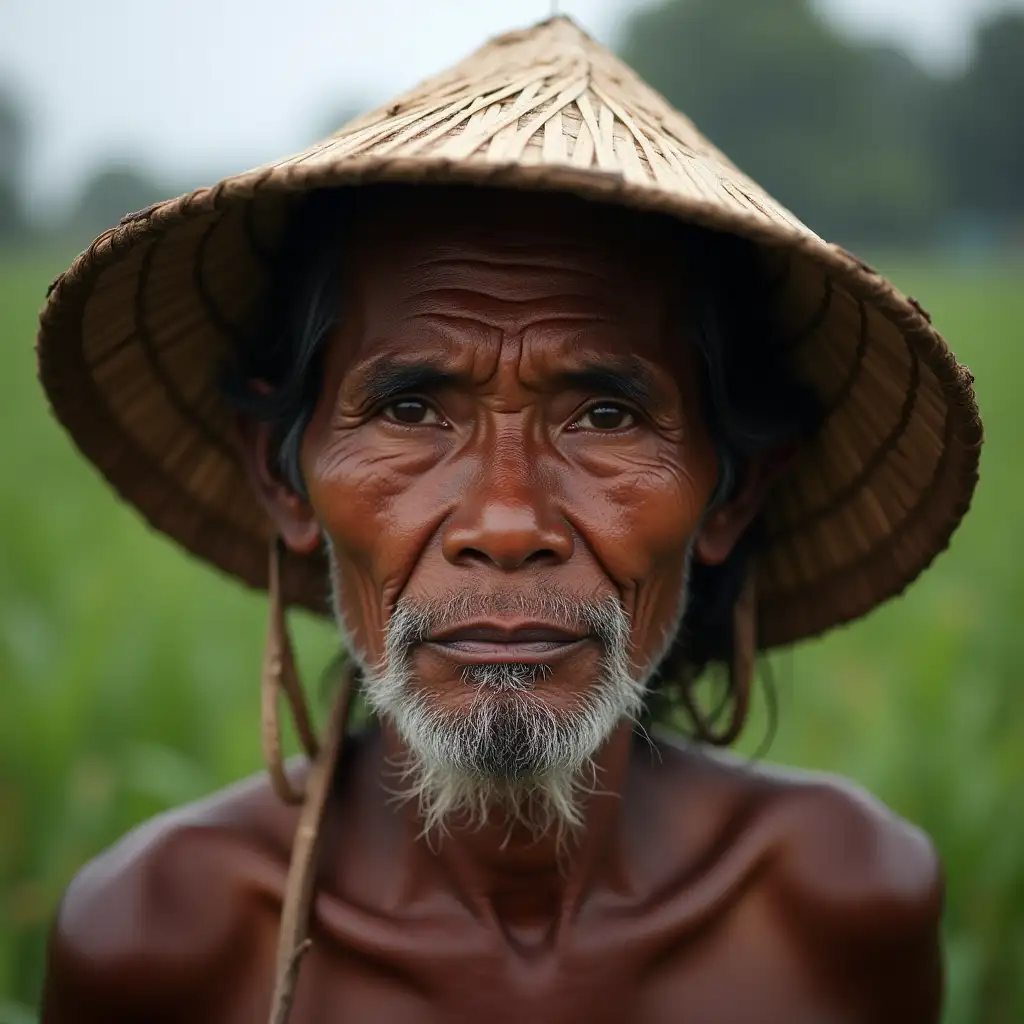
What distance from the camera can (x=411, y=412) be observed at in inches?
78.3

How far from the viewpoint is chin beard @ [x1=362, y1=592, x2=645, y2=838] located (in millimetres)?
1861

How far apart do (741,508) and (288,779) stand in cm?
94

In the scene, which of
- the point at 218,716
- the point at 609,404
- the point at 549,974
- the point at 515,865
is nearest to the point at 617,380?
the point at 609,404

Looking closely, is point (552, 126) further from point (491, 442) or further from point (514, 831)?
point (514, 831)

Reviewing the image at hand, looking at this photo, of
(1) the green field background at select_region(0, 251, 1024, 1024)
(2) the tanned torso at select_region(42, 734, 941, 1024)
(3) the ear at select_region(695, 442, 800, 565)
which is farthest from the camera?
(1) the green field background at select_region(0, 251, 1024, 1024)

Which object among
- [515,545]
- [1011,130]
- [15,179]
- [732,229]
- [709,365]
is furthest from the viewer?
[1011,130]

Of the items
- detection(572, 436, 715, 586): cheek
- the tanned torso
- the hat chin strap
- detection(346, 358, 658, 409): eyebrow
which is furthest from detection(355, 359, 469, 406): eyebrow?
the tanned torso

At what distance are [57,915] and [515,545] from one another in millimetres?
1078

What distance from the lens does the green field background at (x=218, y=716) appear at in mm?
3869

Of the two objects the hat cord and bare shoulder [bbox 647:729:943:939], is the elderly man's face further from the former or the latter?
bare shoulder [bbox 647:729:943:939]

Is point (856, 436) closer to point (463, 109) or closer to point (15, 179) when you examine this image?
point (463, 109)

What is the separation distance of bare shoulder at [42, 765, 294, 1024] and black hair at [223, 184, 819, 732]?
0.63 m

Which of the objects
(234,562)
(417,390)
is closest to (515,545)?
(417,390)

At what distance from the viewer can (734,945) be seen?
7.38ft
